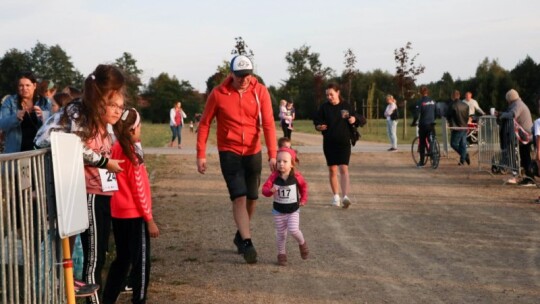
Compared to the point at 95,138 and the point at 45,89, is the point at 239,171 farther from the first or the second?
the point at 95,138

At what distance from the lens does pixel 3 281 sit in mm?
3760

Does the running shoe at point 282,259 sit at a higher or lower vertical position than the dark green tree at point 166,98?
lower

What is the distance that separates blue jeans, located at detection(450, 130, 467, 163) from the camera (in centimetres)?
1839

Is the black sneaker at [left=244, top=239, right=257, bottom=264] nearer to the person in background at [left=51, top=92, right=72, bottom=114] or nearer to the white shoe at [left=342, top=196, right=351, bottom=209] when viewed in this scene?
the person in background at [left=51, top=92, right=72, bottom=114]

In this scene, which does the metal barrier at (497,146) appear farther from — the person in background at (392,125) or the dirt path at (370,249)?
the person in background at (392,125)

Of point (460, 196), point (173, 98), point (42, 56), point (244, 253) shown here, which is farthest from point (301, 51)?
point (244, 253)

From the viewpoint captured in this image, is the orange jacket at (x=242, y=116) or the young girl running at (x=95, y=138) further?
the orange jacket at (x=242, y=116)

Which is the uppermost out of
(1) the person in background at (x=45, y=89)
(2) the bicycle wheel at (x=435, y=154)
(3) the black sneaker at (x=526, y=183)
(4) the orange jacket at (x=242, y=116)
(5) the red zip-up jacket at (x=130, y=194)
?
(1) the person in background at (x=45, y=89)

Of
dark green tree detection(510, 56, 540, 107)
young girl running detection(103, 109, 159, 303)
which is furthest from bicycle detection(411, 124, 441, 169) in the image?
dark green tree detection(510, 56, 540, 107)

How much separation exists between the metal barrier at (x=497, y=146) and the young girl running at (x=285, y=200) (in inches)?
305

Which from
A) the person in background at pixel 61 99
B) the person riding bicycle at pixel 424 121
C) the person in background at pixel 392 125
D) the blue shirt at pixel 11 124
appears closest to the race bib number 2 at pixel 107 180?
the person in background at pixel 61 99

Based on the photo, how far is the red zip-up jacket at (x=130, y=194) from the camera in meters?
5.40

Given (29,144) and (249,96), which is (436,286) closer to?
(249,96)

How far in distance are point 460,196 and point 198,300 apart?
25.3ft
